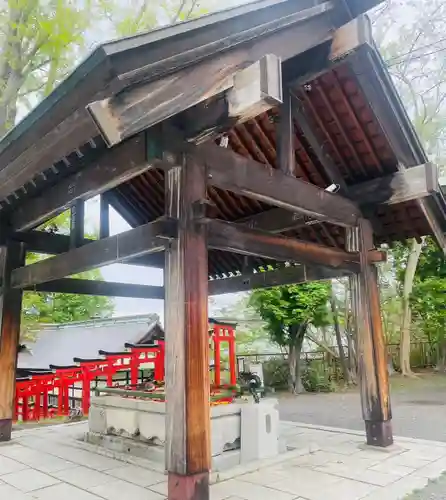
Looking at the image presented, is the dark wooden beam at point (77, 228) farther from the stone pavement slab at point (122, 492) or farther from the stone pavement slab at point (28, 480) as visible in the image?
the stone pavement slab at point (122, 492)

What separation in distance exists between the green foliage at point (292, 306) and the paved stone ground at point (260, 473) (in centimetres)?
649

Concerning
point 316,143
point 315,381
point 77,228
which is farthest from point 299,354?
point 77,228

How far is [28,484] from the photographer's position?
397 cm

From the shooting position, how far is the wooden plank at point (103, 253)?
333 centimetres

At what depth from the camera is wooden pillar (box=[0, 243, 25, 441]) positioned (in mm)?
5426

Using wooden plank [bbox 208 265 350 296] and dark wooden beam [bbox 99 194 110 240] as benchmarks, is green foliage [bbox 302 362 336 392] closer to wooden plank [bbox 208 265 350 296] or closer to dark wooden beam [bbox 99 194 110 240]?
wooden plank [bbox 208 265 350 296]

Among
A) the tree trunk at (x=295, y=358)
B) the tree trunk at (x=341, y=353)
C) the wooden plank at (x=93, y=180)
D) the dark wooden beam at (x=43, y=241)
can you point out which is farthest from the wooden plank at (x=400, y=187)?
the tree trunk at (x=341, y=353)

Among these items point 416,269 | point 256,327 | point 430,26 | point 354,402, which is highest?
point 430,26

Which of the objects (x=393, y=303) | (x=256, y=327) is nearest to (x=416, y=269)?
(x=393, y=303)

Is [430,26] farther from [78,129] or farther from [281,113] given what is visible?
[78,129]

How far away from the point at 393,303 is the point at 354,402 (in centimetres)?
741

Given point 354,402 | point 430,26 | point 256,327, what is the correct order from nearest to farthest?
point 354,402 < point 430,26 < point 256,327

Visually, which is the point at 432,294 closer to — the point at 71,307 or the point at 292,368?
the point at 292,368

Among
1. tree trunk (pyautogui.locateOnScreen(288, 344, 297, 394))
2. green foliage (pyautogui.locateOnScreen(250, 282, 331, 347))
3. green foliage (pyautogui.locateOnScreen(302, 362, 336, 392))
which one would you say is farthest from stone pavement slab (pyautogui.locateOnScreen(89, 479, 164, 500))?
green foliage (pyautogui.locateOnScreen(302, 362, 336, 392))
